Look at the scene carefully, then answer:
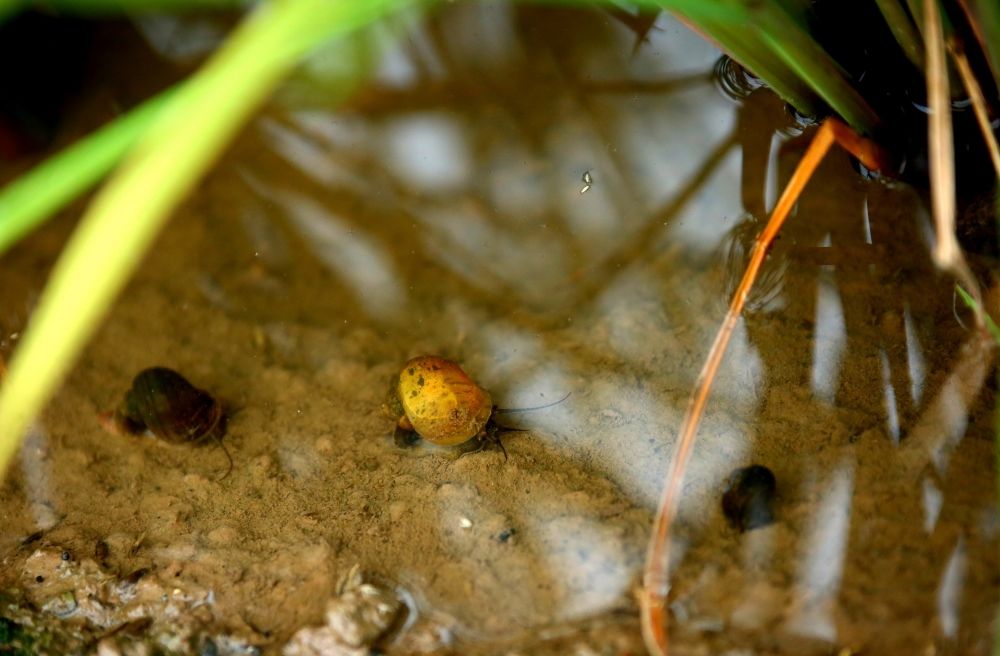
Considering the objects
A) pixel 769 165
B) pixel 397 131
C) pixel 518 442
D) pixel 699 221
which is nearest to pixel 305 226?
pixel 397 131

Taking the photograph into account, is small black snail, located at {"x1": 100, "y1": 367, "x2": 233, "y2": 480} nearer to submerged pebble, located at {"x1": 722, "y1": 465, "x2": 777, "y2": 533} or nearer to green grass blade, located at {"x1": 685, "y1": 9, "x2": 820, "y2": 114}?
submerged pebble, located at {"x1": 722, "y1": 465, "x2": 777, "y2": 533}

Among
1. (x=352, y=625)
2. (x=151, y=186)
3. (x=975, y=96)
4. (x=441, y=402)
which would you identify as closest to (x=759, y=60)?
(x=975, y=96)

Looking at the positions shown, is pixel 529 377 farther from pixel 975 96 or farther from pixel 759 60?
pixel 975 96

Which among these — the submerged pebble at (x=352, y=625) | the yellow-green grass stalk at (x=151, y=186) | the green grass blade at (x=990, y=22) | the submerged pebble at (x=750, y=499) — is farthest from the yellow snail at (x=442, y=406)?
the green grass blade at (x=990, y=22)

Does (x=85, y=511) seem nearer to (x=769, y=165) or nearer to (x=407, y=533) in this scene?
(x=407, y=533)

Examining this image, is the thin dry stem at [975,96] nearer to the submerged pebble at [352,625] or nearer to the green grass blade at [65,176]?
the green grass blade at [65,176]

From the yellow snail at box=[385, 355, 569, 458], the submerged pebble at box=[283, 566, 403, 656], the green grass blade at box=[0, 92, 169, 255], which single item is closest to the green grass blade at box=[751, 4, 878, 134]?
the yellow snail at box=[385, 355, 569, 458]
